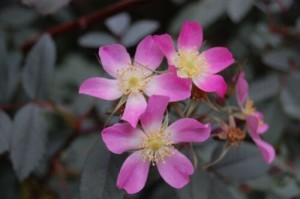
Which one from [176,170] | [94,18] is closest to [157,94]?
[176,170]

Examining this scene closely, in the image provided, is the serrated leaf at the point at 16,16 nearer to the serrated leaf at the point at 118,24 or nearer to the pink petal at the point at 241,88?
the serrated leaf at the point at 118,24

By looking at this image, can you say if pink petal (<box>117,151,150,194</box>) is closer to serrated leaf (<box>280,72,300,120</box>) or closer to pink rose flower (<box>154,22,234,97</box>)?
pink rose flower (<box>154,22,234,97</box>)

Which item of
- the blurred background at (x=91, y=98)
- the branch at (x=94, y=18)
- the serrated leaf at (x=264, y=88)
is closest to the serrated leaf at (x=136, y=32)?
the blurred background at (x=91, y=98)

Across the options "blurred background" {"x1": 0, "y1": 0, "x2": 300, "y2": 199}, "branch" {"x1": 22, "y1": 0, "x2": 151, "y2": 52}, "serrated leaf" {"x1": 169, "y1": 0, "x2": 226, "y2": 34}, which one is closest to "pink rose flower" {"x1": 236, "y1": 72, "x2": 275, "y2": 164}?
"blurred background" {"x1": 0, "y1": 0, "x2": 300, "y2": 199}

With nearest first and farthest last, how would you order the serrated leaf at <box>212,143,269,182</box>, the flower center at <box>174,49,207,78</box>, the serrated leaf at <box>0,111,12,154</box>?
the flower center at <box>174,49,207,78</box>, the serrated leaf at <box>0,111,12,154</box>, the serrated leaf at <box>212,143,269,182</box>

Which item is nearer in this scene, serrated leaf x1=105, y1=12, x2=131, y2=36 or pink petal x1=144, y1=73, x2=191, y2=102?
pink petal x1=144, y1=73, x2=191, y2=102

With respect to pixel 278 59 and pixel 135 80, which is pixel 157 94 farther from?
pixel 278 59

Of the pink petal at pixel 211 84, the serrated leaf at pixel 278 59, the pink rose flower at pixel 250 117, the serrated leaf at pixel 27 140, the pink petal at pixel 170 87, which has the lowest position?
the serrated leaf at pixel 278 59

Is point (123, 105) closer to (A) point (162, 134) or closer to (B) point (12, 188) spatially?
(A) point (162, 134)
